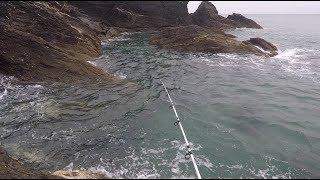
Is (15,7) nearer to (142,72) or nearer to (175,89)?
(142,72)

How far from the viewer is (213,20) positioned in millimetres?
63406

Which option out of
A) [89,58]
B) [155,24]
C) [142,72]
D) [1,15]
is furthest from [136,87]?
[155,24]

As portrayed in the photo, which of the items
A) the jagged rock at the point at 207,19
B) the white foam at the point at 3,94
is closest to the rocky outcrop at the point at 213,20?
the jagged rock at the point at 207,19

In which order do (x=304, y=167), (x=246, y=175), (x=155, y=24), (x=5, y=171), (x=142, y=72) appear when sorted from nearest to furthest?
(x=5, y=171), (x=246, y=175), (x=304, y=167), (x=142, y=72), (x=155, y=24)

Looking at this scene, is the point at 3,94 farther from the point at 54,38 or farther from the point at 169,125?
the point at 54,38

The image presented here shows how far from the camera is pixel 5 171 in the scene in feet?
28.4

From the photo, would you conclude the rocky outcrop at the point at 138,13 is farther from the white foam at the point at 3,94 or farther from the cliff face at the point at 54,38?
the white foam at the point at 3,94

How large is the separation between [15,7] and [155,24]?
2846cm

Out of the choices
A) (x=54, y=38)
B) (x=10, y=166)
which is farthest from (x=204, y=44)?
(x=10, y=166)

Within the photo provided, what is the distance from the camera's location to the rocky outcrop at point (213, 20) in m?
60.0

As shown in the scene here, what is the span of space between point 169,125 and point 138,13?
142 feet

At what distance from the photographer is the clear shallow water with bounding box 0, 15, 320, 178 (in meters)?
10.2

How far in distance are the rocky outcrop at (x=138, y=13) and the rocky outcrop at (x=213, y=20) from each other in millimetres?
2978

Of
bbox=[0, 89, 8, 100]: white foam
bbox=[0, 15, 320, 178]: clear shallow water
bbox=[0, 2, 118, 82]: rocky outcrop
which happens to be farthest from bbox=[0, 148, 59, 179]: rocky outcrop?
bbox=[0, 2, 118, 82]: rocky outcrop
